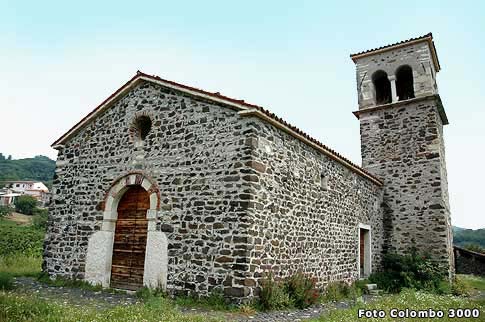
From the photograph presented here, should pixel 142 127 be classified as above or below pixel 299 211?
above

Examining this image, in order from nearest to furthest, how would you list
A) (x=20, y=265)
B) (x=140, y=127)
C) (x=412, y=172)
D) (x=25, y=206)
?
(x=140, y=127) < (x=20, y=265) < (x=412, y=172) < (x=25, y=206)

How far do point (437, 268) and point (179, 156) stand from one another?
1018 cm

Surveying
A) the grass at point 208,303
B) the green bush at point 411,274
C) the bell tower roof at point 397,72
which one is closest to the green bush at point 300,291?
the grass at point 208,303

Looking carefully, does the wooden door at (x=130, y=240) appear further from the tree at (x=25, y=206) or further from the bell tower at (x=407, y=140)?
the tree at (x=25, y=206)

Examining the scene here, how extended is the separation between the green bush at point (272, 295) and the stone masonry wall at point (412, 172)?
26.6 ft

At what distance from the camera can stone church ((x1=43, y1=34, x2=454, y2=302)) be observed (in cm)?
751

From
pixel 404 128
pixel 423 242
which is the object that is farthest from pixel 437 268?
pixel 404 128

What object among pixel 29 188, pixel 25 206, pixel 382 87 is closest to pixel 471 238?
pixel 382 87

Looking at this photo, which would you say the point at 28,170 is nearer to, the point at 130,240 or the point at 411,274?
the point at 130,240

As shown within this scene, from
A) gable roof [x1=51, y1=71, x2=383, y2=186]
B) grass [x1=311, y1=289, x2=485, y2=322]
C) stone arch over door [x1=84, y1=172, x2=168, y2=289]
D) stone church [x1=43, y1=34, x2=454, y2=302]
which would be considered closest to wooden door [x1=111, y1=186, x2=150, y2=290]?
stone church [x1=43, y1=34, x2=454, y2=302]

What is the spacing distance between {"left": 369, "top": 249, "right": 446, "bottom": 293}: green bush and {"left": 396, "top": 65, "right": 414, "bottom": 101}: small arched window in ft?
22.7

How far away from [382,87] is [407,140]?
131 inches

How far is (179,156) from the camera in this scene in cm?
854

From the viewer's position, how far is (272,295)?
7.14 metres
